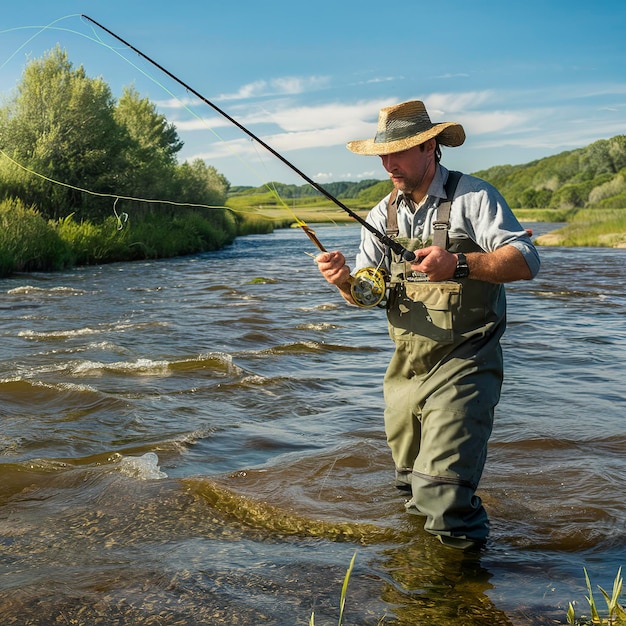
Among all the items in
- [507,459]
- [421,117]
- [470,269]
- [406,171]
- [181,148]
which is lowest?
[507,459]

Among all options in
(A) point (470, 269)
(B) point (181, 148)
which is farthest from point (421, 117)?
(B) point (181, 148)

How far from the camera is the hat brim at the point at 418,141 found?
148 inches

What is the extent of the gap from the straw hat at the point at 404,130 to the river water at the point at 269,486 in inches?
76.9

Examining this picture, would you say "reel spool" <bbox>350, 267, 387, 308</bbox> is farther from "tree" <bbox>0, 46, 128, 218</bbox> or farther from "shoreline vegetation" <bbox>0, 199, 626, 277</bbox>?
"tree" <bbox>0, 46, 128, 218</bbox>

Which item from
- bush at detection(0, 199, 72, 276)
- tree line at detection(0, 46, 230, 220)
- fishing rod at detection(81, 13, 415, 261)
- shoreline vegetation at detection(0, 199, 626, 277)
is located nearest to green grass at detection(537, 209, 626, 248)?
shoreline vegetation at detection(0, 199, 626, 277)

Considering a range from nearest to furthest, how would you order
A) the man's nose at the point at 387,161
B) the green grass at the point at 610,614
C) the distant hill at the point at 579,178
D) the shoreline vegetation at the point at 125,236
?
the green grass at the point at 610,614
the man's nose at the point at 387,161
the shoreline vegetation at the point at 125,236
the distant hill at the point at 579,178

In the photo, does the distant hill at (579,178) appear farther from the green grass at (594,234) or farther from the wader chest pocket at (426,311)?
the wader chest pocket at (426,311)

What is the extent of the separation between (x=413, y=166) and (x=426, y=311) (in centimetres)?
69

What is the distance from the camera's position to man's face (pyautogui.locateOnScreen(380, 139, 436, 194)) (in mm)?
3861

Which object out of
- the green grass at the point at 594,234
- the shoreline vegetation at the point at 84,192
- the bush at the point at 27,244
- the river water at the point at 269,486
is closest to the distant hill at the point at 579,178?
the green grass at the point at 594,234

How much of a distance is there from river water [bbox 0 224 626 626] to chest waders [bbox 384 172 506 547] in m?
0.33

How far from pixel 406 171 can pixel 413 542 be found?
183cm

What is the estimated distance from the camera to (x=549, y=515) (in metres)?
4.56

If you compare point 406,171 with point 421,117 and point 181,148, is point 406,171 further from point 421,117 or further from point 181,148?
point 181,148
